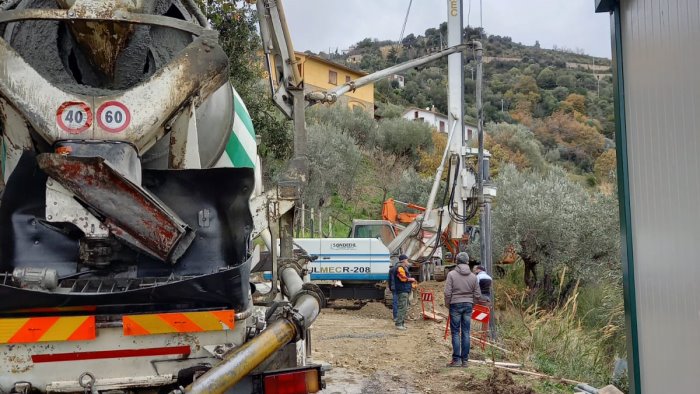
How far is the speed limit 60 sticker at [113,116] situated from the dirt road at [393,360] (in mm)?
5367

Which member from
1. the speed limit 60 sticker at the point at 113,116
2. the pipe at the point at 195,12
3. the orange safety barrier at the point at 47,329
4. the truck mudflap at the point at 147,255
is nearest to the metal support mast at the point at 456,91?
the pipe at the point at 195,12

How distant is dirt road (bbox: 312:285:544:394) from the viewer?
357 inches

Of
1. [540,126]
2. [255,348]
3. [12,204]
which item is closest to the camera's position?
[255,348]

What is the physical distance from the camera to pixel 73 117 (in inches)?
163

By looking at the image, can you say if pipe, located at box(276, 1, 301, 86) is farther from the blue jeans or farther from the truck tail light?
the blue jeans

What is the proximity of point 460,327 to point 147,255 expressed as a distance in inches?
280

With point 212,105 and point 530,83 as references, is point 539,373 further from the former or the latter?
point 530,83

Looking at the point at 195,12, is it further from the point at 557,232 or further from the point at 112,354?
the point at 557,232

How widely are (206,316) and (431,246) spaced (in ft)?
50.4

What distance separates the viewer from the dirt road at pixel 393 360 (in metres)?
9.06

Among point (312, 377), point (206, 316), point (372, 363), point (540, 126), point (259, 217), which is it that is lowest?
point (372, 363)

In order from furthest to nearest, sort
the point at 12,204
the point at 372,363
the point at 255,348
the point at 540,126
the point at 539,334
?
the point at 540,126 < the point at 539,334 < the point at 372,363 < the point at 12,204 < the point at 255,348

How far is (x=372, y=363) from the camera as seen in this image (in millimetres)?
10883

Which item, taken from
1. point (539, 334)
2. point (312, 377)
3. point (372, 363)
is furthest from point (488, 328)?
point (312, 377)
